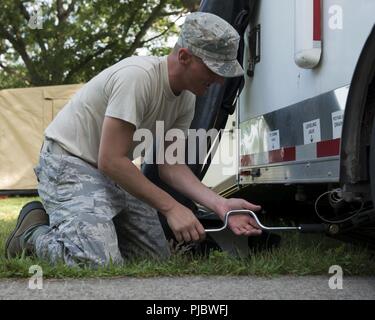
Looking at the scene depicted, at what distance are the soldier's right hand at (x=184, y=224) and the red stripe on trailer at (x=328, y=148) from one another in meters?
0.65

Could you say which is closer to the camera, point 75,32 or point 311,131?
point 311,131

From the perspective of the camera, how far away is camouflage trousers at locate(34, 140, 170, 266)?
2.78 metres

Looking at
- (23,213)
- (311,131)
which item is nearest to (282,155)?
(311,131)

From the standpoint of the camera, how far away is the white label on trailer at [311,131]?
2.72 meters

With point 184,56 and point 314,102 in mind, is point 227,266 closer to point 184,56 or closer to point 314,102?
point 314,102

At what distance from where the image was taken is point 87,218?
2828 millimetres

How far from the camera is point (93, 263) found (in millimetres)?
2734

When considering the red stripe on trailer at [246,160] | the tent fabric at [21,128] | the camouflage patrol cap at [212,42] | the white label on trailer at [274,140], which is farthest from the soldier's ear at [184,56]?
the tent fabric at [21,128]

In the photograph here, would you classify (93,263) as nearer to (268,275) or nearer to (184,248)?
(184,248)

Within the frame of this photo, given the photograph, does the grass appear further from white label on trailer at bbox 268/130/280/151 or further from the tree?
the tree

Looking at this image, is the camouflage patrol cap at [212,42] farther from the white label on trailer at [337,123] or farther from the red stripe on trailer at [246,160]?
the red stripe on trailer at [246,160]

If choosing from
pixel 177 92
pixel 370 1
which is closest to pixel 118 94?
pixel 177 92

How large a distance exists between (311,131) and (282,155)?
0.38m

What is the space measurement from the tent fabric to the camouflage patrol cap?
27.7 ft
